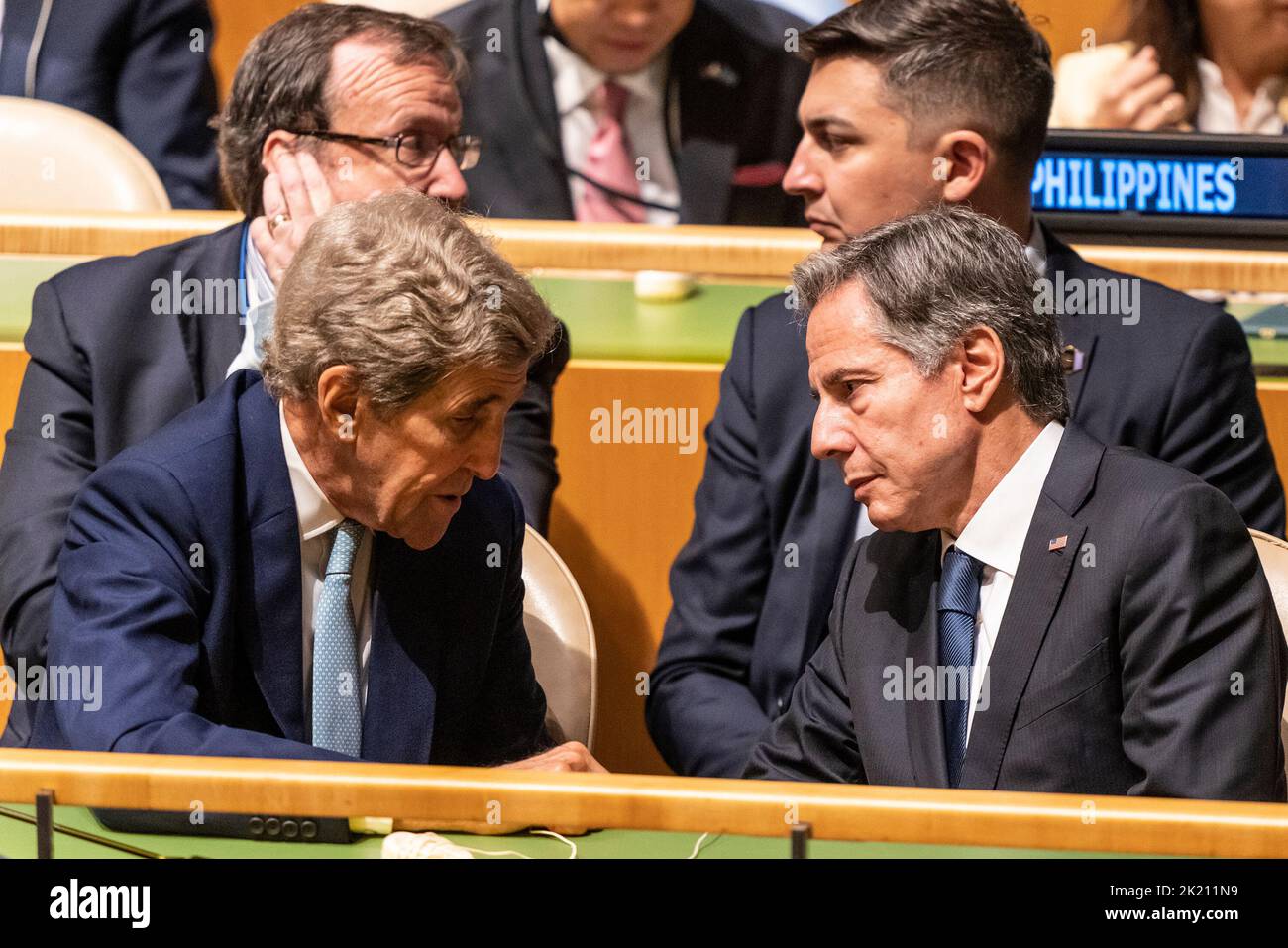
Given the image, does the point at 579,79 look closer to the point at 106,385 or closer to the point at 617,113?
the point at 617,113

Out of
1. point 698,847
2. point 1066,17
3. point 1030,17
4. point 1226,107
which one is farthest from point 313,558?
point 1066,17

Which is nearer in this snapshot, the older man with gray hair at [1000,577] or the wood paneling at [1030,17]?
the older man with gray hair at [1000,577]

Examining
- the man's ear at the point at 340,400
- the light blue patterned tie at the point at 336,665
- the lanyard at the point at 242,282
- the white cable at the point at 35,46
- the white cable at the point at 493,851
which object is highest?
the white cable at the point at 35,46

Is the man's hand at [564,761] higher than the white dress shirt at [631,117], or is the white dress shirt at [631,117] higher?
the white dress shirt at [631,117]

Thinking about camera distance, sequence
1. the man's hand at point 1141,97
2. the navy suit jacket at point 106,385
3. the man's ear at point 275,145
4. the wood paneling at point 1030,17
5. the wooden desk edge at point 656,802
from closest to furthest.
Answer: the wooden desk edge at point 656,802, the navy suit jacket at point 106,385, the man's ear at point 275,145, the man's hand at point 1141,97, the wood paneling at point 1030,17

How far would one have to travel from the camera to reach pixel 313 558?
1797mm

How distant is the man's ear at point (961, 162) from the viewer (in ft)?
7.39

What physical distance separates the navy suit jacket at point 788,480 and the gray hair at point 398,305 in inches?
22.4

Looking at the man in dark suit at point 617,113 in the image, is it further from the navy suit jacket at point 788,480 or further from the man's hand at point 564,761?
the man's hand at point 564,761

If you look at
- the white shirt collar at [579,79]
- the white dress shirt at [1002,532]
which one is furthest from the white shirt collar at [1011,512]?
the white shirt collar at [579,79]

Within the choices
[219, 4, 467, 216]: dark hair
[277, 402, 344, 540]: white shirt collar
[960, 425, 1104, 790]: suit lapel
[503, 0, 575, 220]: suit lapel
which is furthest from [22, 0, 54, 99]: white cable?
[960, 425, 1104, 790]: suit lapel

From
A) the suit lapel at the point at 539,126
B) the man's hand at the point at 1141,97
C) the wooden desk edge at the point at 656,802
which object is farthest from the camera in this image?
the suit lapel at the point at 539,126
